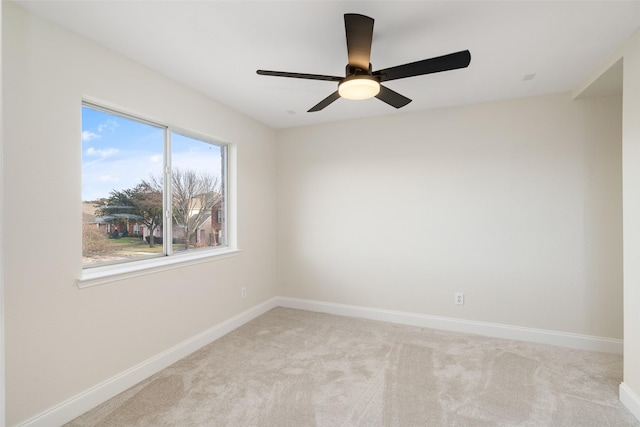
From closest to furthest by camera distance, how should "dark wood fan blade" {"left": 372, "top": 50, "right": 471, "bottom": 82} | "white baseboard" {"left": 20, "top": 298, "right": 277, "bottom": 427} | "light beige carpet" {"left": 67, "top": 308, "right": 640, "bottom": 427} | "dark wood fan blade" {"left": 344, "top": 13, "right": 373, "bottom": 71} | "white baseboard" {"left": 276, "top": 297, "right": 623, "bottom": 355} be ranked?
"dark wood fan blade" {"left": 344, "top": 13, "right": 373, "bottom": 71}, "dark wood fan blade" {"left": 372, "top": 50, "right": 471, "bottom": 82}, "white baseboard" {"left": 20, "top": 298, "right": 277, "bottom": 427}, "light beige carpet" {"left": 67, "top": 308, "right": 640, "bottom": 427}, "white baseboard" {"left": 276, "top": 297, "right": 623, "bottom": 355}

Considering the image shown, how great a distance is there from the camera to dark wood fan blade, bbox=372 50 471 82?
1630 millimetres

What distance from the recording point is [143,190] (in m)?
2.55

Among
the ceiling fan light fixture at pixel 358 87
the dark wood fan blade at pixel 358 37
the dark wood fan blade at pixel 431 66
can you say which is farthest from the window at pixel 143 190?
the dark wood fan blade at pixel 431 66

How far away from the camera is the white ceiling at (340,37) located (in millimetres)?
1725

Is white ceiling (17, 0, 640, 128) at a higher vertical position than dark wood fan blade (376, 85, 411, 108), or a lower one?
higher

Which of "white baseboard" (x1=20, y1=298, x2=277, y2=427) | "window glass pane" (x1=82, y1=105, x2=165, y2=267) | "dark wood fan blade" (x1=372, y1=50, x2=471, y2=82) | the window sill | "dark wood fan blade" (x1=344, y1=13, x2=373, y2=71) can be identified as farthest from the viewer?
"window glass pane" (x1=82, y1=105, x2=165, y2=267)

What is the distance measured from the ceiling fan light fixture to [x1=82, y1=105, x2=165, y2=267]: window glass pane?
174 centimetres

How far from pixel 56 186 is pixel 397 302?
3.31 m

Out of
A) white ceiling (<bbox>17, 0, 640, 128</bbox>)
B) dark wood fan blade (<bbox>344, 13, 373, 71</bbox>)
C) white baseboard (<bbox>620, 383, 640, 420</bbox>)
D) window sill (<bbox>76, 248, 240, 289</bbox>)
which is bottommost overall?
white baseboard (<bbox>620, 383, 640, 420</bbox>)

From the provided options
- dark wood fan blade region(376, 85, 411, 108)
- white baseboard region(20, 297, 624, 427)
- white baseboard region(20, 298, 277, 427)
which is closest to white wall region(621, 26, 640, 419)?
white baseboard region(20, 297, 624, 427)

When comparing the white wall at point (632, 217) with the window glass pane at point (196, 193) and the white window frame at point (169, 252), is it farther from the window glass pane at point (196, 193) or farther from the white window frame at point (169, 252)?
the window glass pane at point (196, 193)

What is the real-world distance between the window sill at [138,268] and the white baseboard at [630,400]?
340 centimetres

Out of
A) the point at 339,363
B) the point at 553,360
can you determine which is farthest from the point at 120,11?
the point at 553,360

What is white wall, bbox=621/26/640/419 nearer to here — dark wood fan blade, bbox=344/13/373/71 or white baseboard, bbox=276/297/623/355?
white baseboard, bbox=276/297/623/355
